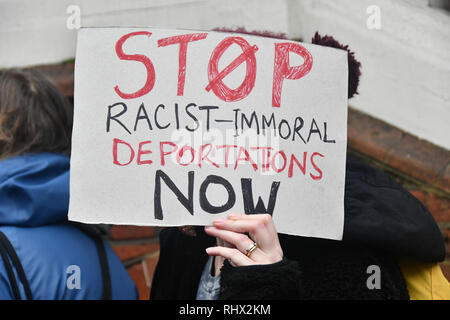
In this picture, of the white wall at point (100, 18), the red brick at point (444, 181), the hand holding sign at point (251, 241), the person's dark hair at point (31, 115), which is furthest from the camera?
the white wall at point (100, 18)

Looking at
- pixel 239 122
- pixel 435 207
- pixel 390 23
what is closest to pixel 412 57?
pixel 390 23

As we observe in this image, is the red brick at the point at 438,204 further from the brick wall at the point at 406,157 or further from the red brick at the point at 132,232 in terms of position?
→ the red brick at the point at 132,232

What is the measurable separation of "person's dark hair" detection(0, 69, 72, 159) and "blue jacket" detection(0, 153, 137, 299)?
2.0 inches

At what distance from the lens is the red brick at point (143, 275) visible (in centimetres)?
174

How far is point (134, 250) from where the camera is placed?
5.74ft

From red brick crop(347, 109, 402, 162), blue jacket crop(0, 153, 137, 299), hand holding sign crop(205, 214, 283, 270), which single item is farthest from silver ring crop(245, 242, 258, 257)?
red brick crop(347, 109, 402, 162)

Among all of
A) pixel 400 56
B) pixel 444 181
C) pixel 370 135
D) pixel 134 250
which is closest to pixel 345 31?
pixel 400 56

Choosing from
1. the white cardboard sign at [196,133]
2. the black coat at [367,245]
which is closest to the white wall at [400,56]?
the black coat at [367,245]

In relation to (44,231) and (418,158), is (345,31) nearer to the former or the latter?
(418,158)

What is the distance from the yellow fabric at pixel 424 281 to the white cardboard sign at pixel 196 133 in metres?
0.20

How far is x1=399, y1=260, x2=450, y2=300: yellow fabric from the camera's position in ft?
3.17

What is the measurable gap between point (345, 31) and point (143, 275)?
1.12 metres

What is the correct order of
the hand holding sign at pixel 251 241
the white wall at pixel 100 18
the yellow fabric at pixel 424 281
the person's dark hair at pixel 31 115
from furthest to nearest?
the white wall at pixel 100 18 < the person's dark hair at pixel 31 115 < the yellow fabric at pixel 424 281 < the hand holding sign at pixel 251 241

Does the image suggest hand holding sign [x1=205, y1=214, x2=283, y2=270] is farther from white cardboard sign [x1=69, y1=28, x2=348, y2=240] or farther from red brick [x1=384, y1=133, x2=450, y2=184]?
red brick [x1=384, y1=133, x2=450, y2=184]
